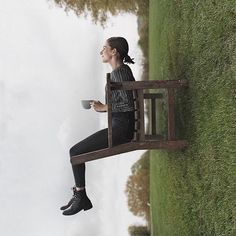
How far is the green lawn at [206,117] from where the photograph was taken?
4.43 m

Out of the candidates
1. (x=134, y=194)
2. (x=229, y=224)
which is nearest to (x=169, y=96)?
(x=229, y=224)

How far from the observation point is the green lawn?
14.5ft

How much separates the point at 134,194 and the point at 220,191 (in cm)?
2171

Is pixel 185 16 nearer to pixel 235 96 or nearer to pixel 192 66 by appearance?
pixel 192 66

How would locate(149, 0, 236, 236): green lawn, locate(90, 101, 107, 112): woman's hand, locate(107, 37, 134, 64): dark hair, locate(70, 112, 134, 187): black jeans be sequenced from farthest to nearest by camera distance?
1. locate(90, 101, 107, 112): woman's hand
2. locate(107, 37, 134, 64): dark hair
3. locate(70, 112, 134, 187): black jeans
4. locate(149, 0, 236, 236): green lawn

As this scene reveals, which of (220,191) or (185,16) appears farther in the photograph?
(185,16)

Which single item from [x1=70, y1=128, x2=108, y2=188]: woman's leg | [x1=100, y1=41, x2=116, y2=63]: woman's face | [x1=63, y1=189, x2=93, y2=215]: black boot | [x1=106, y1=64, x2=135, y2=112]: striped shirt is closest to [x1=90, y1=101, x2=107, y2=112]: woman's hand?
[x1=106, y1=64, x2=135, y2=112]: striped shirt

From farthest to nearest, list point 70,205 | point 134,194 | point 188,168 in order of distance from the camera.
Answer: point 134,194 < point 188,168 < point 70,205

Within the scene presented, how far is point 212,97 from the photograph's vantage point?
4965 millimetres

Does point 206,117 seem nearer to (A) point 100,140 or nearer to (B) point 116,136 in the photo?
(B) point 116,136

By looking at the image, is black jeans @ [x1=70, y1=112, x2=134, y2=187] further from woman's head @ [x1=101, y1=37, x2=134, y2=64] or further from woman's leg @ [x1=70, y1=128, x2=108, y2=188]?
woman's head @ [x1=101, y1=37, x2=134, y2=64]

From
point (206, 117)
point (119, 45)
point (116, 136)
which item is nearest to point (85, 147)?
point (116, 136)

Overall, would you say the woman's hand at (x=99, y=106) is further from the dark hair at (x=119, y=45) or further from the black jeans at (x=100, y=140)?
the dark hair at (x=119, y=45)

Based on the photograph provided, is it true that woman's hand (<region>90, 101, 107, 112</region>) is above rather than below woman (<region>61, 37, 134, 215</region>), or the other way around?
above
